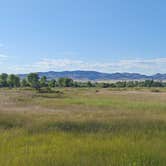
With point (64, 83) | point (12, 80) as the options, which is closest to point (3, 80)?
point (12, 80)

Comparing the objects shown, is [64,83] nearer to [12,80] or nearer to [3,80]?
[12,80]

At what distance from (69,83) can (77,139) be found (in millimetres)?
125884

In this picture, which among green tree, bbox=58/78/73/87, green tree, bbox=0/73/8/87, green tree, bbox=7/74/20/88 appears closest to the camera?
green tree, bbox=7/74/20/88

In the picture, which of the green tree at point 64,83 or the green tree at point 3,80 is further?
the green tree at point 64,83

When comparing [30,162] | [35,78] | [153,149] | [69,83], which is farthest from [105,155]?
[69,83]

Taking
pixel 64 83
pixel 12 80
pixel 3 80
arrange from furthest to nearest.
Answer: pixel 64 83
pixel 3 80
pixel 12 80

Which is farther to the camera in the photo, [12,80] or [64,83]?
[64,83]

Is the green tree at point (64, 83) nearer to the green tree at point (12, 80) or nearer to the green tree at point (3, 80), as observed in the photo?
the green tree at point (12, 80)

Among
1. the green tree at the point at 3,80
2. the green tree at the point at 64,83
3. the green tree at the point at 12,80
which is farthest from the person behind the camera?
the green tree at the point at 64,83

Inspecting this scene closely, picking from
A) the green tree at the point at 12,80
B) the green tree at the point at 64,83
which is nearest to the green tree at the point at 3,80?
the green tree at the point at 12,80

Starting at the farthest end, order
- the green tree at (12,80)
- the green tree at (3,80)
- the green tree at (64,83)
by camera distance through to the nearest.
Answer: the green tree at (64,83)
the green tree at (3,80)
the green tree at (12,80)

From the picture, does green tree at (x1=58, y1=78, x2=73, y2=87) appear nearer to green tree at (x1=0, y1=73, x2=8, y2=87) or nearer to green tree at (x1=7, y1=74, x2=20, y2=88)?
green tree at (x1=7, y1=74, x2=20, y2=88)

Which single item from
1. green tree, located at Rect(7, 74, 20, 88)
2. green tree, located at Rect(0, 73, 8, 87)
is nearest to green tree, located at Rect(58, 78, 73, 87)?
green tree, located at Rect(7, 74, 20, 88)

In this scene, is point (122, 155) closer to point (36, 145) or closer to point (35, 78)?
Result: point (36, 145)
